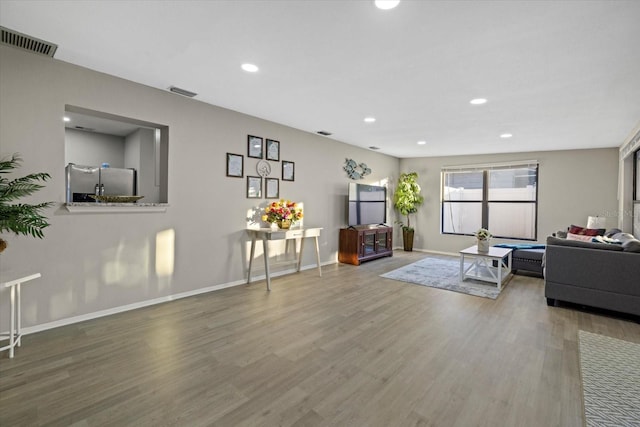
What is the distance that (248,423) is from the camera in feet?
5.42

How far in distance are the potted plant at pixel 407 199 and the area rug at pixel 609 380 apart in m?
4.98

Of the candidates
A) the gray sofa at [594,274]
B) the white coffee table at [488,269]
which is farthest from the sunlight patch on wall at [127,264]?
the gray sofa at [594,274]

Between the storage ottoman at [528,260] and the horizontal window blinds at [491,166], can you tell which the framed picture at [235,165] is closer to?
the storage ottoman at [528,260]

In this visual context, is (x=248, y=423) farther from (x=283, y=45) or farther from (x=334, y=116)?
(x=334, y=116)

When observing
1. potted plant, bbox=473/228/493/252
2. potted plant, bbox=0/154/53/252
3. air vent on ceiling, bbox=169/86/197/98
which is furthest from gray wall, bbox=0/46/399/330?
potted plant, bbox=473/228/493/252

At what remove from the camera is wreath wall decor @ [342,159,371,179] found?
639 cm

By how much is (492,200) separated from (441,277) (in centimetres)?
325

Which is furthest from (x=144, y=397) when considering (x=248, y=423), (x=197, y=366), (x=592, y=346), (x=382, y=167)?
(x=382, y=167)

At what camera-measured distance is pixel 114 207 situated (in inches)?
125

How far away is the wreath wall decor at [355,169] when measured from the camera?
6.39m

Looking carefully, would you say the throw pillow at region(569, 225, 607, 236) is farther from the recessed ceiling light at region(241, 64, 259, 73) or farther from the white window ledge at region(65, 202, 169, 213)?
the white window ledge at region(65, 202, 169, 213)

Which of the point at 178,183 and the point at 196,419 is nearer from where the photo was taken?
the point at 196,419

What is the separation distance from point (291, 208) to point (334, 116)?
4.91 ft

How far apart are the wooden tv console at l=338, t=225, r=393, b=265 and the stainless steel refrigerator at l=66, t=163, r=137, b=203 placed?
3.95m
